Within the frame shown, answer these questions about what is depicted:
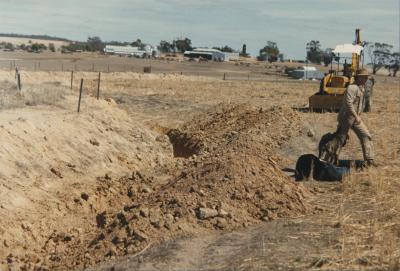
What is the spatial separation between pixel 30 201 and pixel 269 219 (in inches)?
171

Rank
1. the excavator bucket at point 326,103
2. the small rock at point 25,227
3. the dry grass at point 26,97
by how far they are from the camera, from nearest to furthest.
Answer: the small rock at point 25,227, the dry grass at point 26,97, the excavator bucket at point 326,103

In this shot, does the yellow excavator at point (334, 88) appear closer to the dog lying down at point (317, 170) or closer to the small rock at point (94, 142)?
the small rock at point (94, 142)

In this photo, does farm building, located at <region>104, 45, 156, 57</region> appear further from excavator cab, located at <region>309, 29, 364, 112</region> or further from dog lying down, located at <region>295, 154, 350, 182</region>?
dog lying down, located at <region>295, 154, 350, 182</region>

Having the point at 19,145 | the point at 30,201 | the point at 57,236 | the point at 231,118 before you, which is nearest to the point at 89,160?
the point at 19,145

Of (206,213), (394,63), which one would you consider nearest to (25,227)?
(206,213)

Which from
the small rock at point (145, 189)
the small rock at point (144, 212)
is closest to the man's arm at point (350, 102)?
the small rock at point (145, 189)

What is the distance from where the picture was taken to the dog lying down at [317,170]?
10.4 metres

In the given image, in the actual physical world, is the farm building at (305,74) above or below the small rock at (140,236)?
above

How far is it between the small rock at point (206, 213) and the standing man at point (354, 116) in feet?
14.3

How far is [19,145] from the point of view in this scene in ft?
38.5

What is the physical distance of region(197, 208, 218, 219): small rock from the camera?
7672 mm

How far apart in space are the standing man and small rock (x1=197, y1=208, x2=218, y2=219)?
4366mm

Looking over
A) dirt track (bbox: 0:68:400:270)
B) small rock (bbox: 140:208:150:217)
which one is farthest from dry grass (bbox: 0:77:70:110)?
small rock (bbox: 140:208:150:217)

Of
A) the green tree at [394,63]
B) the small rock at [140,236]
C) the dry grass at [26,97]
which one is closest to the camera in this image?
the small rock at [140,236]
